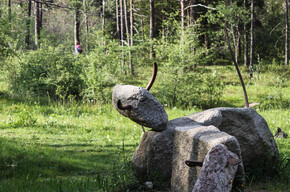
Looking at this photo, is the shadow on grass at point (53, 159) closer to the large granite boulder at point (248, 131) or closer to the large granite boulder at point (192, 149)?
the large granite boulder at point (192, 149)

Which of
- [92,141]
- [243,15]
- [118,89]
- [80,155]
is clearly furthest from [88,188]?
[243,15]

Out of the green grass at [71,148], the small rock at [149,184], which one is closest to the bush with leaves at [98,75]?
the green grass at [71,148]

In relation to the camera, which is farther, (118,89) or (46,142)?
(46,142)

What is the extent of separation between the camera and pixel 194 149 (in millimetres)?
3877

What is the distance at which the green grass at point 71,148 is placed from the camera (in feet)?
14.5

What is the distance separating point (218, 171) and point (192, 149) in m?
0.72

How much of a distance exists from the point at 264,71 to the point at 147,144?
21.0m

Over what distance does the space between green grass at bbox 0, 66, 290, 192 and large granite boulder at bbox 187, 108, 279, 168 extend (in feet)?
1.03

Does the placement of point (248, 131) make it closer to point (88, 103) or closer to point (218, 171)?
point (218, 171)

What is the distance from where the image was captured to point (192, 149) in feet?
12.8

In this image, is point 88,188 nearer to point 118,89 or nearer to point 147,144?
point 147,144

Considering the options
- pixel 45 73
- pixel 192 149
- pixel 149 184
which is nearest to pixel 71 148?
pixel 149 184

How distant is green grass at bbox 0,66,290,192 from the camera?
174 inches

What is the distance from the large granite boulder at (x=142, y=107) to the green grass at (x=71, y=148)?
641mm
